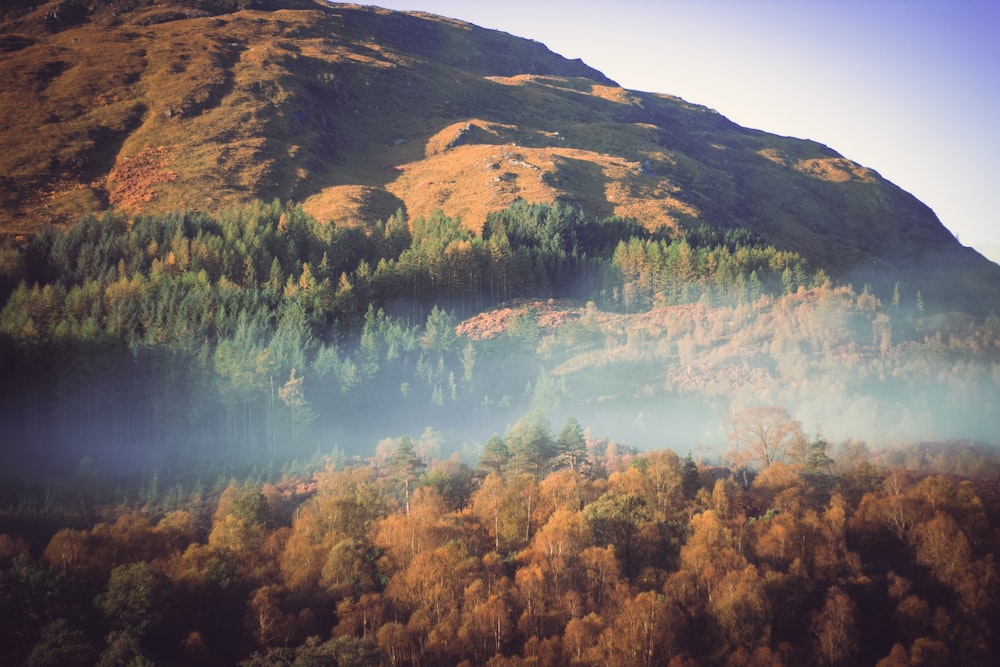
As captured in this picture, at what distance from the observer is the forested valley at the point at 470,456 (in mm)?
59094

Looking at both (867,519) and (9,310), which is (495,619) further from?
(9,310)

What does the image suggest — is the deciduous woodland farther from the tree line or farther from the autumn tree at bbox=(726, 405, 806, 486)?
the tree line

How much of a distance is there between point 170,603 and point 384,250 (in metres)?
77.0

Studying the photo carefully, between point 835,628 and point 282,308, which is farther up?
point 282,308

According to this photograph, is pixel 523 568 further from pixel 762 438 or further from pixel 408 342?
pixel 408 342

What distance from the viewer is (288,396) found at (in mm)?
87125

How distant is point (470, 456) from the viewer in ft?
278

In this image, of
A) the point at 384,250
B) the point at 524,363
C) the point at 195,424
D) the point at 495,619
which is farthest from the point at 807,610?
the point at 384,250

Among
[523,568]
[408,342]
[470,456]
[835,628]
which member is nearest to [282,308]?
[408,342]

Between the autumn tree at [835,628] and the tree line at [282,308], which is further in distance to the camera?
the tree line at [282,308]

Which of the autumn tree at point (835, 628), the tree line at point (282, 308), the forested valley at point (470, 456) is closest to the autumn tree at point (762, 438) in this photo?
the forested valley at point (470, 456)

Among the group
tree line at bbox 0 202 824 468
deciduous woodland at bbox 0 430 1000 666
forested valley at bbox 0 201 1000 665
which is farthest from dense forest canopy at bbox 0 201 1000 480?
deciduous woodland at bbox 0 430 1000 666

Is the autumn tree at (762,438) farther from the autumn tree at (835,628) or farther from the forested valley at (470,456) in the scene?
the autumn tree at (835,628)

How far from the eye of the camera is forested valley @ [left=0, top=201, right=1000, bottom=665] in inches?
2327
